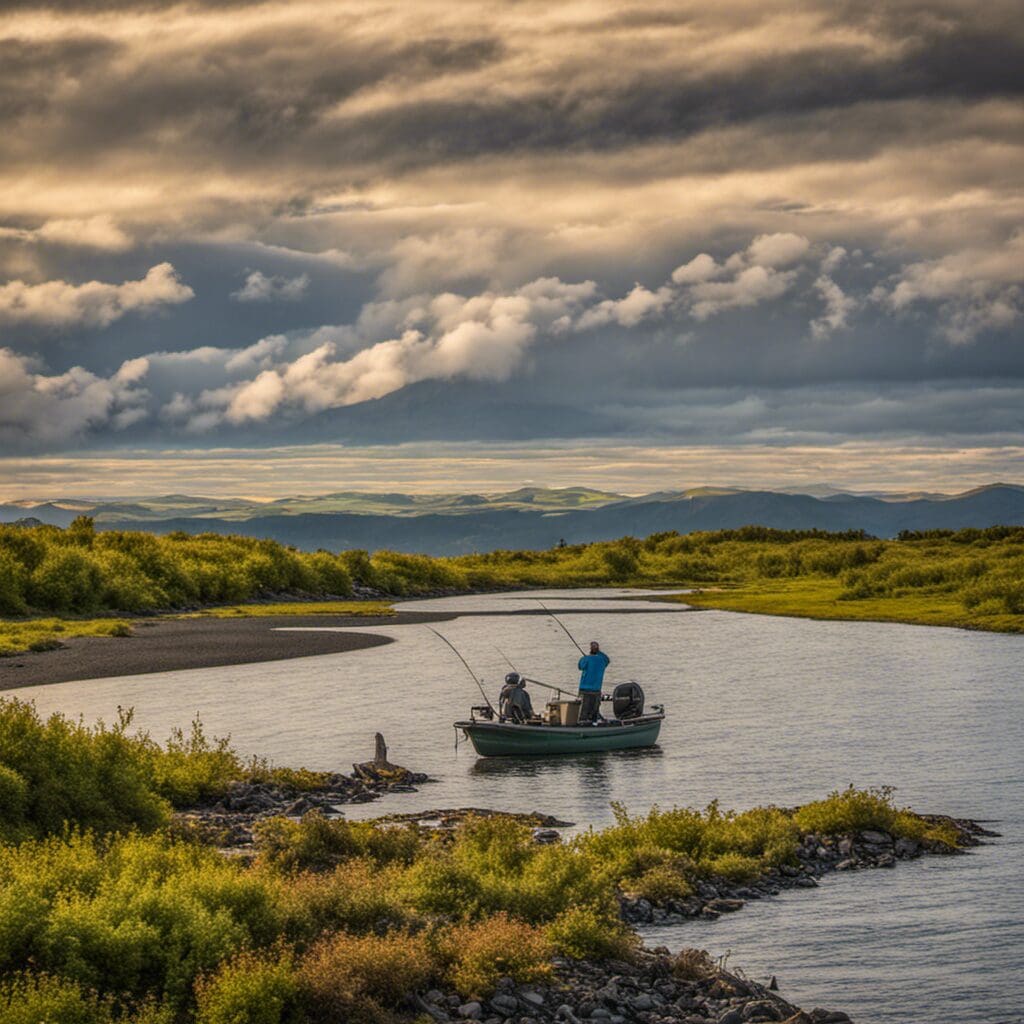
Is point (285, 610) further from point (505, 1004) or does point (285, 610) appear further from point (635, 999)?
point (505, 1004)

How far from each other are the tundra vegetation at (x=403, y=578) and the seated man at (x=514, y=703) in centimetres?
3738

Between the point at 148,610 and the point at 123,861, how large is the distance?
91.1 metres

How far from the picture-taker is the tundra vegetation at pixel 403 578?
9756 cm

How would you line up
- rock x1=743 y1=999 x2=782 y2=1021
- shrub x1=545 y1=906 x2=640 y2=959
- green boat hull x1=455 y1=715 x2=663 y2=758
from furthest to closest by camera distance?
1. green boat hull x1=455 y1=715 x2=663 y2=758
2. shrub x1=545 y1=906 x2=640 y2=959
3. rock x1=743 y1=999 x2=782 y2=1021

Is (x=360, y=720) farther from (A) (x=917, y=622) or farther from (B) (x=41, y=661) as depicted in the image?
(A) (x=917, y=622)

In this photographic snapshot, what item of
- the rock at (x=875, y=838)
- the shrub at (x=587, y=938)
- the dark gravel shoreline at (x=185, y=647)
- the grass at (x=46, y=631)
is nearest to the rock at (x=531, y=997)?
the shrub at (x=587, y=938)

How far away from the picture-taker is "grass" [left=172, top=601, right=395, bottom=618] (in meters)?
108

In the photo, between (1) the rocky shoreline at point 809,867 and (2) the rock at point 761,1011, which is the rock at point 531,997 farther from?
(1) the rocky shoreline at point 809,867

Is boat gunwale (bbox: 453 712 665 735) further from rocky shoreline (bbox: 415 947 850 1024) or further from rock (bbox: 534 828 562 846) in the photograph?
rocky shoreline (bbox: 415 947 850 1024)

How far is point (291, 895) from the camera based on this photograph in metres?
17.3

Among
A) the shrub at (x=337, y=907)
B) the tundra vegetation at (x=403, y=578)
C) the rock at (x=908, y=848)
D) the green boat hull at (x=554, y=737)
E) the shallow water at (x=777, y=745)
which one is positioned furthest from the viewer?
the tundra vegetation at (x=403, y=578)

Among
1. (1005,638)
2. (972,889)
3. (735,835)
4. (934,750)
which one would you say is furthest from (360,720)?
(1005,638)

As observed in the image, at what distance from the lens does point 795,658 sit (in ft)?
236

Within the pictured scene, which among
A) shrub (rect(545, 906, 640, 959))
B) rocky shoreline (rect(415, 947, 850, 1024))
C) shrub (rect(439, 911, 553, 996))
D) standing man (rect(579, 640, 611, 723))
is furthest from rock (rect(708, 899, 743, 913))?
standing man (rect(579, 640, 611, 723))
